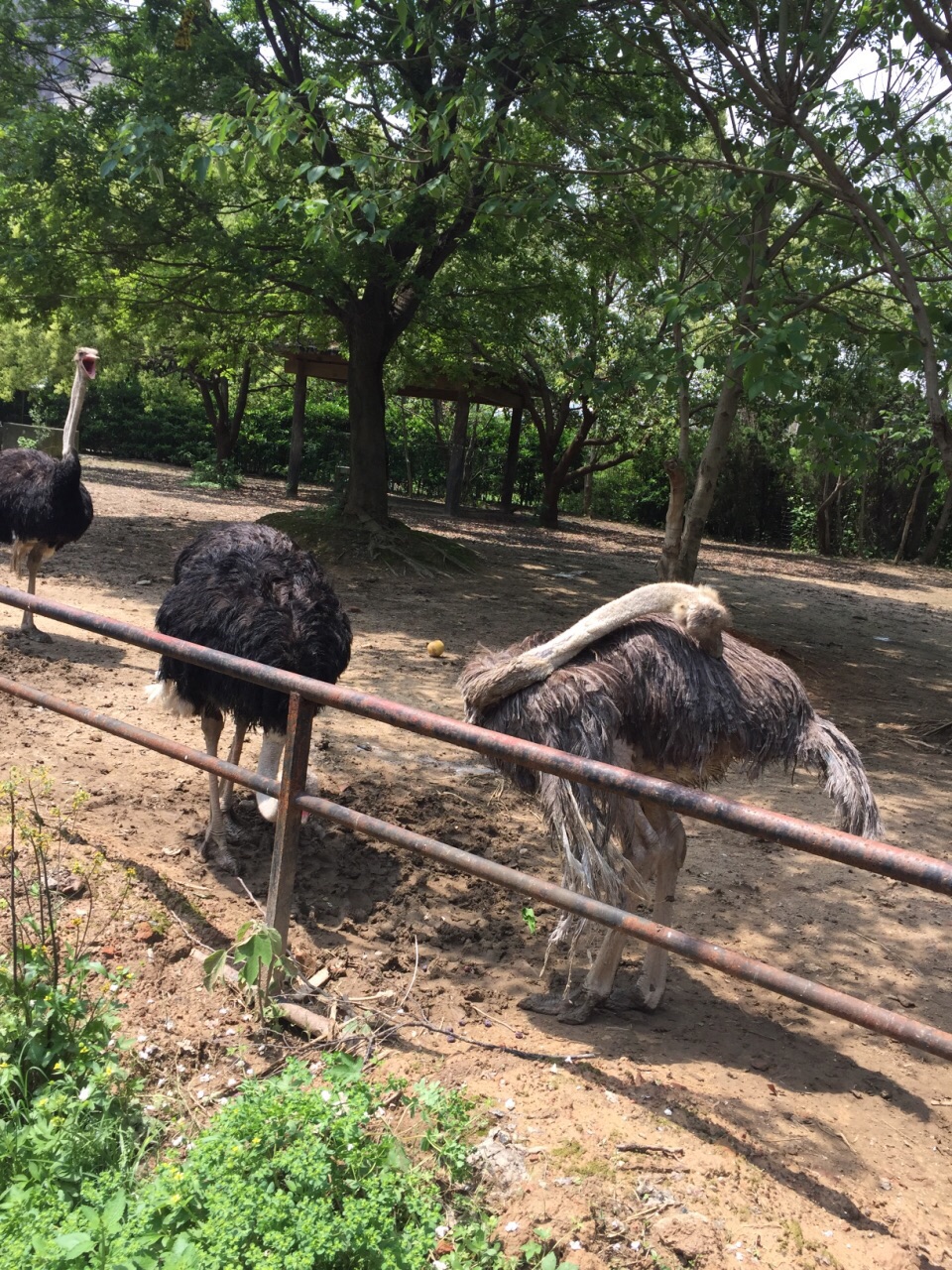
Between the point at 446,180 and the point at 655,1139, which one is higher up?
the point at 446,180

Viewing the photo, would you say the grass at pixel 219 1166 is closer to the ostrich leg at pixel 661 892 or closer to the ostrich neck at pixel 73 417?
the ostrich leg at pixel 661 892

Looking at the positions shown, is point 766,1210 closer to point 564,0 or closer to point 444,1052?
point 444,1052

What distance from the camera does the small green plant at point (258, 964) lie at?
2.71m

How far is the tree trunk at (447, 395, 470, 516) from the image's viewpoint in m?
18.5

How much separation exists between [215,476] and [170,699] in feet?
58.0

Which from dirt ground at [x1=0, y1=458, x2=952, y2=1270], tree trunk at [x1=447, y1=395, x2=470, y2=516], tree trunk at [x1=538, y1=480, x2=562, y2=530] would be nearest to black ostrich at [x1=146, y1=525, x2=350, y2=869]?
dirt ground at [x1=0, y1=458, x2=952, y2=1270]

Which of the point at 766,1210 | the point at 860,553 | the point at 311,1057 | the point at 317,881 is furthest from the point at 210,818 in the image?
the point at 860,553

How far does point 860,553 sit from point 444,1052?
2220 centimetres

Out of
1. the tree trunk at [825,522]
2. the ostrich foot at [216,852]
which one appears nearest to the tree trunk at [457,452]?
the tree trunk at [825,522]

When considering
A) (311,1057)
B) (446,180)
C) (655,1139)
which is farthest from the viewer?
(446,180)

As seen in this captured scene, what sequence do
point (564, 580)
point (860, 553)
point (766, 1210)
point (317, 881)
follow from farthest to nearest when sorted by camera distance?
point (860, 553), point (564, 580), point (317, 881), point (766, 1210)

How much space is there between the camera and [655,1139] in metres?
2.51

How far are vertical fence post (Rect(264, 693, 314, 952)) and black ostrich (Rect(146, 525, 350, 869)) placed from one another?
0.66m

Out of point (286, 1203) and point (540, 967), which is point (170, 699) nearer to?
point (540, 967)
